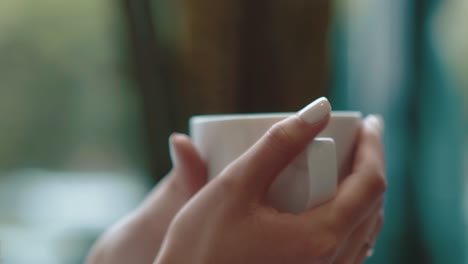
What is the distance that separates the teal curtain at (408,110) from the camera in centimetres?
88

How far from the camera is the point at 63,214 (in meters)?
0.96

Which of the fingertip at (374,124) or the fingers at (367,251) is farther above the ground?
the fingertip at (374,124)

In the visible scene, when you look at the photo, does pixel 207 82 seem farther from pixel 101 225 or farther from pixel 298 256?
pixel 298 256

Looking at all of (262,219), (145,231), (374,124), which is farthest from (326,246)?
(145,231)

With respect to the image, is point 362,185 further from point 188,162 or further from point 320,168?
point 188,162

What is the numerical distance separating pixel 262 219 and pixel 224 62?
61cm

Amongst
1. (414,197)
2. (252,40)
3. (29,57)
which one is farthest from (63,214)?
(414,197)

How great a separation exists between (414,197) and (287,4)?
1.40 ft

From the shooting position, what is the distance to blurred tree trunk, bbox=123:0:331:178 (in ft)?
3.08

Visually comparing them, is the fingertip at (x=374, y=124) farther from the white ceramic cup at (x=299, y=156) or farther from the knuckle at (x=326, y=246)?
the knuckle at (x=326, y=246)

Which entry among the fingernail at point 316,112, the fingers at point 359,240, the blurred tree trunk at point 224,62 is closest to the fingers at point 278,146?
the fingernail at point 316,112

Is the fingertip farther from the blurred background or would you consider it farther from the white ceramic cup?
the blurred background

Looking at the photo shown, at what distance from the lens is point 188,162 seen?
52 centimetres

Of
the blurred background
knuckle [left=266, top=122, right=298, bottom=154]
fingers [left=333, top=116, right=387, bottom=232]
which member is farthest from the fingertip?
the blurred background
